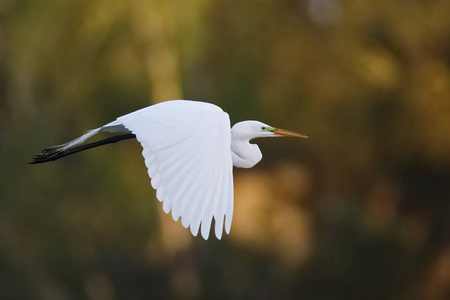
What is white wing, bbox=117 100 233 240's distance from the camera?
122 cm

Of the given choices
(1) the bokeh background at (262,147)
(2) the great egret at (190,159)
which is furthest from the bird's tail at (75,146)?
(1) the bokeh background at (262,147)

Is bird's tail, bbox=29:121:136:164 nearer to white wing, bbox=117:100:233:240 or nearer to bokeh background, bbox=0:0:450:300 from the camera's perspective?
white wing, bbox=117:100:233:240

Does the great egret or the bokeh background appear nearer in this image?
the great egret

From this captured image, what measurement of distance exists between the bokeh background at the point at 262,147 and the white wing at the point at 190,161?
1909 millimetres

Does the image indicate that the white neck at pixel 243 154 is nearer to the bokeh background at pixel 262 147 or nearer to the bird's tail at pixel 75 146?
the bird's tail at pixel 75 146

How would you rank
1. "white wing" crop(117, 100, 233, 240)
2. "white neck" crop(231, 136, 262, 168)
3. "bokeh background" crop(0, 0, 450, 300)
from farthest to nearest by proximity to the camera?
"bokeh background" crop(0, 0, 450, 300)
"white neck" crop(231, 136, 262, 168)
"white wing" crop(117, 100, 233, 240)

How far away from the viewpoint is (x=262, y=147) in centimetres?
338

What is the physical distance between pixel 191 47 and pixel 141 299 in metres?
1.01

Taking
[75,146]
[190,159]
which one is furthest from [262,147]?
[190,159]

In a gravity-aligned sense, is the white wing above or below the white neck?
above

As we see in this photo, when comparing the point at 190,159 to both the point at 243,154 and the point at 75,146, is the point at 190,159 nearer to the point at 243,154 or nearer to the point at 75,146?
the point at 243,154

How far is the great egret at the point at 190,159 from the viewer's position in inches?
48.2

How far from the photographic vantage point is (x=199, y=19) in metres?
3.45

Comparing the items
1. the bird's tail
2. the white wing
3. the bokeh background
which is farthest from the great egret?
the bokeh background
